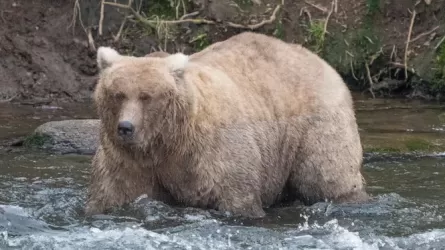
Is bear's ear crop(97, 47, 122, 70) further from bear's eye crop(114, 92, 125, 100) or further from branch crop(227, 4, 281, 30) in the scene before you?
branch crop(227, 4, 281, 30)

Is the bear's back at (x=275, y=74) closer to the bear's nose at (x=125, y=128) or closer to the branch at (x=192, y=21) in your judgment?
the bear's nose at (x=125, y=128)

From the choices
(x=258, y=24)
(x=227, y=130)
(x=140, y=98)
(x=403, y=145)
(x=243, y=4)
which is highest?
(x=243, y=4)

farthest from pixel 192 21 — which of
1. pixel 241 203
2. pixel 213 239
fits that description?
pixel 213 239

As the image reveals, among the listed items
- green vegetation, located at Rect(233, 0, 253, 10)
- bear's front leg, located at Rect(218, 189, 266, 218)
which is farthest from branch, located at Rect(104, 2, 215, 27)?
bear's front leg, located at Rect(218, 189, 266, 218)

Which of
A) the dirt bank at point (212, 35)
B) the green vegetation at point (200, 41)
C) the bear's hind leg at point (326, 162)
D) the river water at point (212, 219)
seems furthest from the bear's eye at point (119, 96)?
the green vegetation at point (200, 41)

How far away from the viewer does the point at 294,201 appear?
813 centimetres

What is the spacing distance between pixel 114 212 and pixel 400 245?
1.87m

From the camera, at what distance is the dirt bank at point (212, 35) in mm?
12992

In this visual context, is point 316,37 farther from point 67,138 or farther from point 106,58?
point 106,58

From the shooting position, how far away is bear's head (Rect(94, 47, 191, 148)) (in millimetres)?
6547

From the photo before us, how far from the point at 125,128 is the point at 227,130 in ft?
3.15

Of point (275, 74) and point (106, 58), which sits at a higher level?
point (106, 58)

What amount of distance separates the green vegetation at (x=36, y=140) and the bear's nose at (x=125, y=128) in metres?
3.94

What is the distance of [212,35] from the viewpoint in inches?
538
